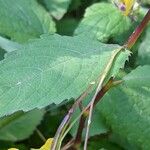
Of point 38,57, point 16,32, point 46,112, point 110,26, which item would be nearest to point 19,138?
point 46,112

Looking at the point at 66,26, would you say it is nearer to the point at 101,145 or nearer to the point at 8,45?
the point at 8,45

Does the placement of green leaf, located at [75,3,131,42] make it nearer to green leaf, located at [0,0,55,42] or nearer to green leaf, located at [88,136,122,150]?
green leaf, located at [0,0,55,42]

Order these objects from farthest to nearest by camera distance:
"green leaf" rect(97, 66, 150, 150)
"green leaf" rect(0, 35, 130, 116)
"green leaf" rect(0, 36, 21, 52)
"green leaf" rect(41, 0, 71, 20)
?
"green leaf" rect(41, 0, 71, 20) < "green leaf" rect(0, 36, 21, 52) < "green leaf" rect(97, 66, 150, 150) < "green leaf" rect(0, 35, 130, 116)

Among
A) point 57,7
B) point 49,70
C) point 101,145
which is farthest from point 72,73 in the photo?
point 57,7

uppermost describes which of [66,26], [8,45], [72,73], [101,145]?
[72,73]

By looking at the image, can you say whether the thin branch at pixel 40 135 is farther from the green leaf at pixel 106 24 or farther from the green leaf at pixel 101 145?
the green leaf at pixel 106 24

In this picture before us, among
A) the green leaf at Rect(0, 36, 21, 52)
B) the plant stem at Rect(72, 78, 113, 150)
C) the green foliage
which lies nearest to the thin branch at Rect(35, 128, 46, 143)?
the green foliage

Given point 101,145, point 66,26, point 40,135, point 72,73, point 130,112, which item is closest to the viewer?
point 72,73
